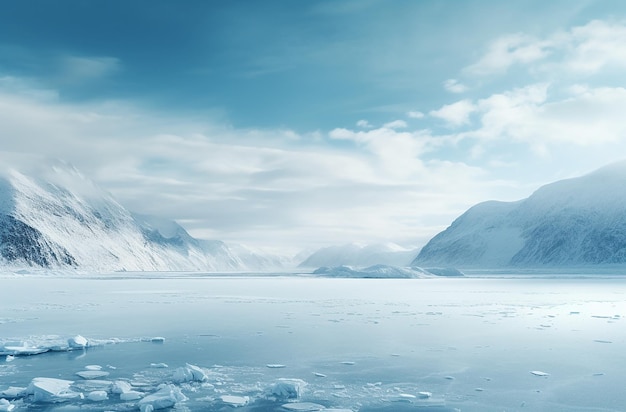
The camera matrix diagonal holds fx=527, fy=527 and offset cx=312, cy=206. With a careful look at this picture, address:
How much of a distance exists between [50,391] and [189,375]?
3523mm

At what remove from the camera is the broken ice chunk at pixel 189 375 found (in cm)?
1475

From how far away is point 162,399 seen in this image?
12.4m

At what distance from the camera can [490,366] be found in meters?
17.0

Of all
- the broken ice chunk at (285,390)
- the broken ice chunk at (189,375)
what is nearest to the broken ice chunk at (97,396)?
the broken ice chunk at (189,375)

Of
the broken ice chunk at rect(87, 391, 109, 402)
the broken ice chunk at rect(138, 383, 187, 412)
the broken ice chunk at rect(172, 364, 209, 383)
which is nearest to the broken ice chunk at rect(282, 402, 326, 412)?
the broken ice chunk at rect(138, 383, 187, 412)

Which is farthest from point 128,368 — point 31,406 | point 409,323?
point 409,323

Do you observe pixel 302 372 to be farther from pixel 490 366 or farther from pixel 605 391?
pixel 605 391

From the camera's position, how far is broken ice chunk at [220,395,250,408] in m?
12.6

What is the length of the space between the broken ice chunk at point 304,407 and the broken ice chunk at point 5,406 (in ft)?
20.3

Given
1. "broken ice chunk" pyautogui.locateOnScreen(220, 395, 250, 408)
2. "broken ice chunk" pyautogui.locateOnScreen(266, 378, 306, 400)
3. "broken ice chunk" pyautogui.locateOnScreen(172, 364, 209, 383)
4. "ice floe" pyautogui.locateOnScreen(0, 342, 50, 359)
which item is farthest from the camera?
"ice floe" pyautogui.locateOnScreen(0, 342, 50, 359)

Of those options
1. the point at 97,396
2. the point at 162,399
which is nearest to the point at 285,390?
the point at 162,399

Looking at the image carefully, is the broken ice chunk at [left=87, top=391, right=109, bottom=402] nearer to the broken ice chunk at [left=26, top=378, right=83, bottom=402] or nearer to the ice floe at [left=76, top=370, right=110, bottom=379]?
the broken ice chunk at [left=26, top=378, right=83, bottom=402]

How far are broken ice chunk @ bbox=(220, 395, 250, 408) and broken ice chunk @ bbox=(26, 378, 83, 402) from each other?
3639mm

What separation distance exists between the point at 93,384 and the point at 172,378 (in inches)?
81.8
